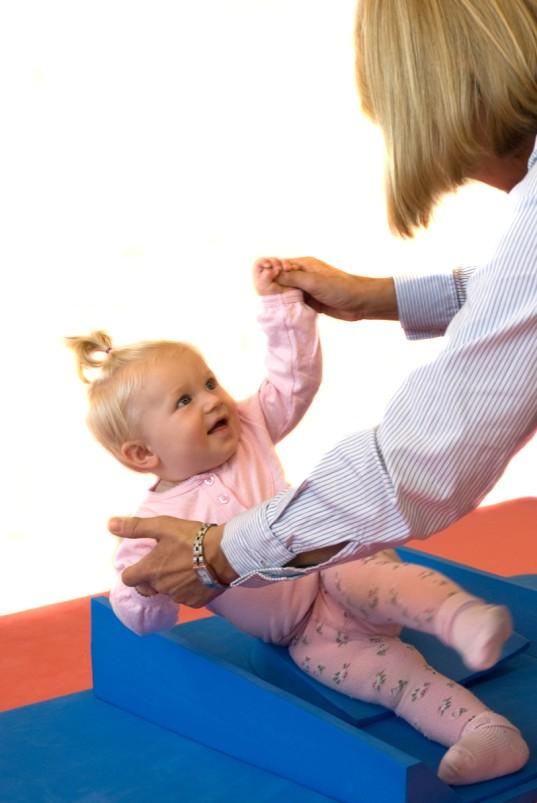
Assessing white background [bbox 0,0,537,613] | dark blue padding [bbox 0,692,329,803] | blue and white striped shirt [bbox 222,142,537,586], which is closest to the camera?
blue and white striped shirt [bbox 222,142,537,586]

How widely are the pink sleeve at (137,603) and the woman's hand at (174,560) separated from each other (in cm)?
14

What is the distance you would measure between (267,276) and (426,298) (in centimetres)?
30

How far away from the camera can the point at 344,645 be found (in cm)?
160

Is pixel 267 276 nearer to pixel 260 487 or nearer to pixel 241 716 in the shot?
pixel 260 487

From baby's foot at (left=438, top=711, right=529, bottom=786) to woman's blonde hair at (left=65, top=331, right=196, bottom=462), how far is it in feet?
1.96

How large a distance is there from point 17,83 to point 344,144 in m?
0.98

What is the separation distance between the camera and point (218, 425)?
65.3 inches

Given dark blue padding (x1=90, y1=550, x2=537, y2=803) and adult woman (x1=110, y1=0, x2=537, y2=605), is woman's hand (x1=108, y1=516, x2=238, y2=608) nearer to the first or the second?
adult woman (x1=110, y1=0, x2=537, y2=605)

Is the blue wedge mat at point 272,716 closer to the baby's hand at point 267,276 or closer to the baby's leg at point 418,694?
the baby's leg at point 418,694

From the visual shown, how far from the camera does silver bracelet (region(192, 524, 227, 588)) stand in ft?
4.36

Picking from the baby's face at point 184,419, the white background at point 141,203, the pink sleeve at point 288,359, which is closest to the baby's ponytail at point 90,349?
the baby's face at point 184,419

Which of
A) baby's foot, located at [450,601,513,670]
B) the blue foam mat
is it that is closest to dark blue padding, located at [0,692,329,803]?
the blue foam mat

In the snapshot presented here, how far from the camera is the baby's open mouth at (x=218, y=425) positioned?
1646 millimetres

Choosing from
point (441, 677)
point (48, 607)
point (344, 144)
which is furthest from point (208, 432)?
point (344, 144)
